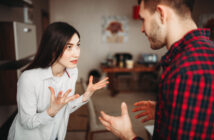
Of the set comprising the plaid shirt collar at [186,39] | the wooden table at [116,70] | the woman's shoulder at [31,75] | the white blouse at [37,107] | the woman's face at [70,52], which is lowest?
the wooden table at [116,70]

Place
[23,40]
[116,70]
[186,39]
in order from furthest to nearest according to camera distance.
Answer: [116,70] < [23,40] < [186,39]

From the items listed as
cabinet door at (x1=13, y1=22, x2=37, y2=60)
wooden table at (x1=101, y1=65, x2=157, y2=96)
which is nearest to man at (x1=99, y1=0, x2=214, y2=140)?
cabinet door at (x1=13, y1=22, x2=37, y2=60)

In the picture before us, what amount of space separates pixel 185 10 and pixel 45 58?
2.85 feet

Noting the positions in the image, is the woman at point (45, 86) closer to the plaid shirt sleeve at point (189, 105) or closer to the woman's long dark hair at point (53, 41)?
the woman's long dark hair at point (53, 41)

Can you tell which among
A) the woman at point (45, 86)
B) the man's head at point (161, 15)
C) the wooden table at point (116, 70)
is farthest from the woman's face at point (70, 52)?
the wooden table at point (116, 70)

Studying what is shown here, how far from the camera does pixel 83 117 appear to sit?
269cm

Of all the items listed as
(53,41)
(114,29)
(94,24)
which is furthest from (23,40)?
(114,29)

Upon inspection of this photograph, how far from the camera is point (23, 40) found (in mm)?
1204

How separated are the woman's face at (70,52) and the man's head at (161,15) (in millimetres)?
509

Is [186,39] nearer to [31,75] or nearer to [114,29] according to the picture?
[31,75]

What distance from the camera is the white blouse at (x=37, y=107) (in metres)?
0.99

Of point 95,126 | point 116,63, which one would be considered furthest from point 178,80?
point 116,63

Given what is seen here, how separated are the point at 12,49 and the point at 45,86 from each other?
0.33m

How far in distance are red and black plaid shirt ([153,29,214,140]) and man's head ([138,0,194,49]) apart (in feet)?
0.52
